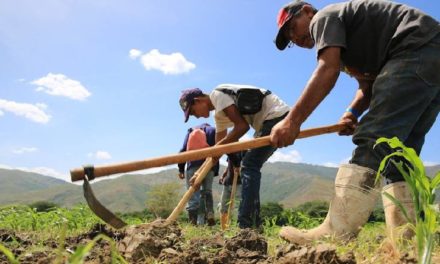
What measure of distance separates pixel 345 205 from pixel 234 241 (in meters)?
0.74

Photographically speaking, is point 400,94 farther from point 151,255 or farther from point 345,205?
point 151,255

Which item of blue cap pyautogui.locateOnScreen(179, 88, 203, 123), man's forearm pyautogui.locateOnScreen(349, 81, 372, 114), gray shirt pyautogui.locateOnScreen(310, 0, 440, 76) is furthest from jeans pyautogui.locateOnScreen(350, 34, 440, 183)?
blue cap pyautogui.locateOnScreen(179, 88, 203, 123)

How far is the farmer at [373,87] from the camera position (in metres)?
2.52

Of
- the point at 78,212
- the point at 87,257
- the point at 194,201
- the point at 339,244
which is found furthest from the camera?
the point at 194,201

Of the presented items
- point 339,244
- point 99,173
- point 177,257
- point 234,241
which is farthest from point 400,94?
point 99,173

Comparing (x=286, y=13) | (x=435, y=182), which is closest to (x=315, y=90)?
(x=286, y=13)

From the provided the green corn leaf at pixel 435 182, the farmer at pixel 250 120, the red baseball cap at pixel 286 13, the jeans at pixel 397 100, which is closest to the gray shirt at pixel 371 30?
the jeans at pixel 397 100

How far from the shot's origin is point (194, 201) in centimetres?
674

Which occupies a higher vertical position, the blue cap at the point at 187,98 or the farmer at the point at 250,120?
the blue cap at the point at 187,98

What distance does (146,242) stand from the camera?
6.89ft

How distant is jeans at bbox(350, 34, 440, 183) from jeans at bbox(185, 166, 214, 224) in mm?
4147

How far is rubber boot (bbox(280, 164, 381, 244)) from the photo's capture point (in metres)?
2.51

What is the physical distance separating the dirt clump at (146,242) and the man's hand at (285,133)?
92 centimetres

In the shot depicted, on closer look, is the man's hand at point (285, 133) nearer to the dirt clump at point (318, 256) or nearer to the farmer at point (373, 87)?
the farmer at point (373, 87)
